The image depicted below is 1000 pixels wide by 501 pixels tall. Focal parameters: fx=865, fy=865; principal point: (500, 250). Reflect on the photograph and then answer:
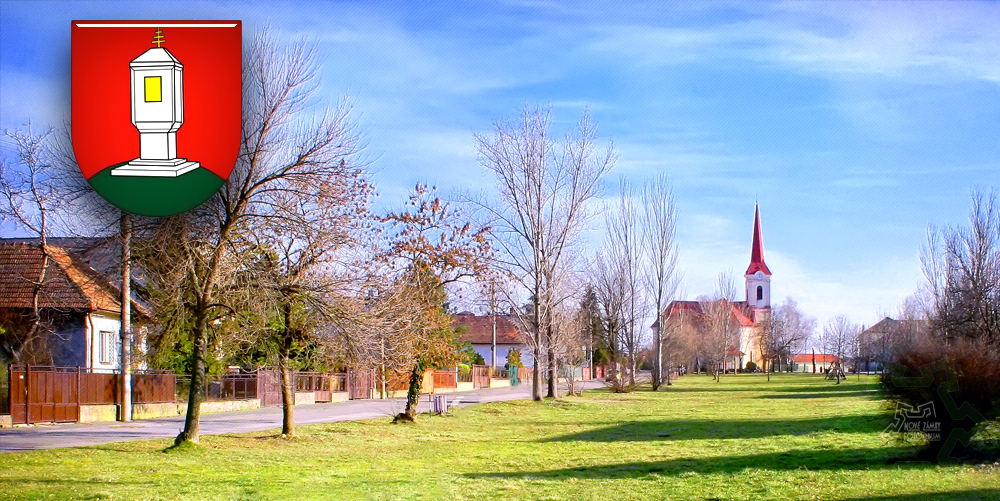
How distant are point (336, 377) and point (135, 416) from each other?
57.4ft

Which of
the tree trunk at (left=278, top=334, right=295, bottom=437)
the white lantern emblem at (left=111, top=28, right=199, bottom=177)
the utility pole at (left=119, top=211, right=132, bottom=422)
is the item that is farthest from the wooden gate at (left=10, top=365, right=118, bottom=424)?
the white lantern emblem at (left=111, top=28, right=199, bottom=177)

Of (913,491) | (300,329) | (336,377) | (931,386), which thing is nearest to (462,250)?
(300,329)

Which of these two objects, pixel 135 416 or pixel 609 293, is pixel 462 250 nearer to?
pixel 135 416

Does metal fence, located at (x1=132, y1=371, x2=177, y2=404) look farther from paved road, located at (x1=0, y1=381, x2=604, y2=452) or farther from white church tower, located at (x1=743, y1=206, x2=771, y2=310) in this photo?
white church tower, located at (x1=743, y1=206, x2=771, y2=310)

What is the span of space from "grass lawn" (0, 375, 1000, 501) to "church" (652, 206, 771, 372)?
45.7m

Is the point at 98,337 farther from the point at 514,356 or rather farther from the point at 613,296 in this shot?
the point at 613,296

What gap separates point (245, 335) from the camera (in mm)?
19156

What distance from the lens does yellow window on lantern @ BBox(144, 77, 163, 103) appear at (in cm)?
724

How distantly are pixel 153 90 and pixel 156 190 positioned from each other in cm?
87

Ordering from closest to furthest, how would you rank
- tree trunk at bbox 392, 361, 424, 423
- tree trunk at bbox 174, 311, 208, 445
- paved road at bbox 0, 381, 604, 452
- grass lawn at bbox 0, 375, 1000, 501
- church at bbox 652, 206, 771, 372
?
grass lawn at bbox 0, 375, 1000, 501 < tree trunk at bbox 174, 311, 208, 445 < paved road at bbox 0, 381, 604, 452 < tree trunk at bbox 392, 361, 424, 423 < church at bbox 652, 206, 771, 372

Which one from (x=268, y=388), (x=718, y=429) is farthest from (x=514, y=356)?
(x=718, y=429)

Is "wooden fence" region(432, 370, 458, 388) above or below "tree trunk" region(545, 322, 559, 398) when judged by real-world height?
below

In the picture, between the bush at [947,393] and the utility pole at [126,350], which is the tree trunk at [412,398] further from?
the bush at [947,393]

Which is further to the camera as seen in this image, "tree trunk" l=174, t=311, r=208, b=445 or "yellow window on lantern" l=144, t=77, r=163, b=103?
"tree trunk" l=174, t=311, r=208, b=445
